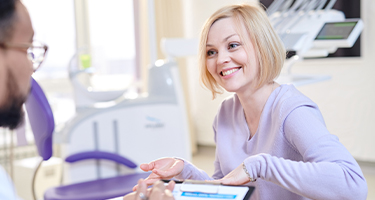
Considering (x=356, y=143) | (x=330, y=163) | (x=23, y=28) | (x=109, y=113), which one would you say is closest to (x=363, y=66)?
(x=356, y=143)

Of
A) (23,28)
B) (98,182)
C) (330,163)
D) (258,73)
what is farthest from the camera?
(98,182)

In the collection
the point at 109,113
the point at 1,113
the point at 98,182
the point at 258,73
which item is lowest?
the point at 98,182

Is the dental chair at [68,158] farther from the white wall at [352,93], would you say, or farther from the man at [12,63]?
the white wall at [352,93]

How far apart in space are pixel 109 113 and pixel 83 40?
2.17 meters

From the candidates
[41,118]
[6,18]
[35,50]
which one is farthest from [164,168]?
[41,118]

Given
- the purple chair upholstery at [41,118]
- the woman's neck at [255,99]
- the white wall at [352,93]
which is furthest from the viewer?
the white wall at [352,93]

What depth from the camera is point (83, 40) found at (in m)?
4.18

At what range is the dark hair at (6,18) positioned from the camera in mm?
624

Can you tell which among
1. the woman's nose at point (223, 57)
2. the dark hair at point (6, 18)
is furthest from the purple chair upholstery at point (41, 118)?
the dark hair at point (6, 18)

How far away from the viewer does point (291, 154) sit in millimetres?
1150

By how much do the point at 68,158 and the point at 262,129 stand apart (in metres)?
1.24

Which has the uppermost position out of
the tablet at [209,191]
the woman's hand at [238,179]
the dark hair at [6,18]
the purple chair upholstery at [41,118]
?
the dark hair at [6,18]

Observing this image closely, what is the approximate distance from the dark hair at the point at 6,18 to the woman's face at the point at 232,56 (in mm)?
693

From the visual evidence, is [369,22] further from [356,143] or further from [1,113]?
[1,113]
